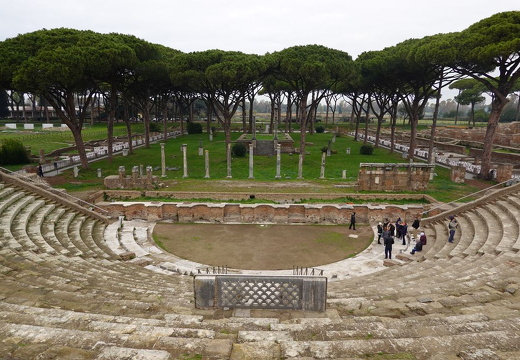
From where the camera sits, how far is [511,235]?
42.8ft

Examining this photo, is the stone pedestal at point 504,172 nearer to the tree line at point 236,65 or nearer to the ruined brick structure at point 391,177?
the tree line at point 236,65

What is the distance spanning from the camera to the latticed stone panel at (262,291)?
24.0 feet

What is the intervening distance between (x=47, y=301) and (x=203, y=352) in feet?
14.1

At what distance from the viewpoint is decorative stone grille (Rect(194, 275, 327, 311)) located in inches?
285

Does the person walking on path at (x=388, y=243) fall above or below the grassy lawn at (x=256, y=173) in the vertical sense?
below

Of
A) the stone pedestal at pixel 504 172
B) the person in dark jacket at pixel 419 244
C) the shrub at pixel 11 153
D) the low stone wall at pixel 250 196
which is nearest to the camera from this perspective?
the person in dark jacket at pixel 419 244

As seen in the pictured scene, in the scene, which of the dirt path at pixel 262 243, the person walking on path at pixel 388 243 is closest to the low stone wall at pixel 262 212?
the dirt path at pixel 262 243

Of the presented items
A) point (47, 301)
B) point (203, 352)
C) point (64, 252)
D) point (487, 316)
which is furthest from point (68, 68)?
point (487, 316)

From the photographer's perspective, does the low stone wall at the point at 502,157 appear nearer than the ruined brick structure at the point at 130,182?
No

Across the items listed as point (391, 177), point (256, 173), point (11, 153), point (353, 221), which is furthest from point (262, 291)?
point (11, 153)

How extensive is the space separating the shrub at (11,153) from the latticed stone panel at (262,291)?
3157 centimetres

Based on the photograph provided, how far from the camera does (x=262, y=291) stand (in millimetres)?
7426

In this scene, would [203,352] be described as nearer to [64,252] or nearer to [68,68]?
[64,252]

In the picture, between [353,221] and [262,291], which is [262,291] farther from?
[353,221]
